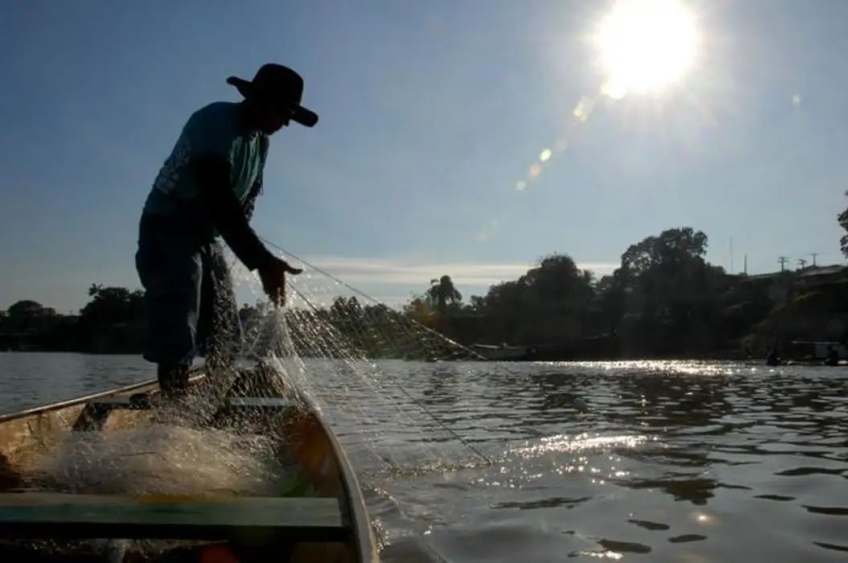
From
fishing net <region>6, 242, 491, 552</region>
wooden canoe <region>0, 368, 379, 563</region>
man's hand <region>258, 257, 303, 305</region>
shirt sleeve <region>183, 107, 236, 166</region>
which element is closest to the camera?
wooden canoe <region>0, 368, 379, 563</region>

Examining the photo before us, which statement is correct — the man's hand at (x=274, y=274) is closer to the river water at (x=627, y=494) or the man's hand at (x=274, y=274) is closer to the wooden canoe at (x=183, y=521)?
the wooden canoe at (x=183, y=521)

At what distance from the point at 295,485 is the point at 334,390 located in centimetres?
1111

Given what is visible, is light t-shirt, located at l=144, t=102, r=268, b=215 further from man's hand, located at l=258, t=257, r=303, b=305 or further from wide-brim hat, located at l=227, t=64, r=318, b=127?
man's hand, located at l=258, t=257, r=303, b=305

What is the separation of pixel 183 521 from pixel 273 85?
2804 mm

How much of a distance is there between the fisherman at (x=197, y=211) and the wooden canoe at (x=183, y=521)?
0.84 meters

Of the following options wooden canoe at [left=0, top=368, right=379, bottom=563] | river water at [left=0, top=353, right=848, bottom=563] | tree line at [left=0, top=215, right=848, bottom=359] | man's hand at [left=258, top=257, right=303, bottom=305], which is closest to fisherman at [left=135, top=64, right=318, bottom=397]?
man's hand at [left=258, top=257, right=303, bottom=305]

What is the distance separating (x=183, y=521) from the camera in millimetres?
1837

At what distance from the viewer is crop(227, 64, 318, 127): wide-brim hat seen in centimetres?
410

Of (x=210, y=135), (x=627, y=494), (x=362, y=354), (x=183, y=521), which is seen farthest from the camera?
(x=362, y=354)

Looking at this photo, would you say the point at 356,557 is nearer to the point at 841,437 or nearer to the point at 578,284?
the point at 841,437

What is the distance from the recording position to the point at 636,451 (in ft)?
21.8

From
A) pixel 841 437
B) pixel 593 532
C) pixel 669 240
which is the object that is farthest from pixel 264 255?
→ pixel 669 240

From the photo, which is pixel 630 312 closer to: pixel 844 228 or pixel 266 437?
pixel 844 228

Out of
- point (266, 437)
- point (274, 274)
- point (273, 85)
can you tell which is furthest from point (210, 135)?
point (266, 437)
